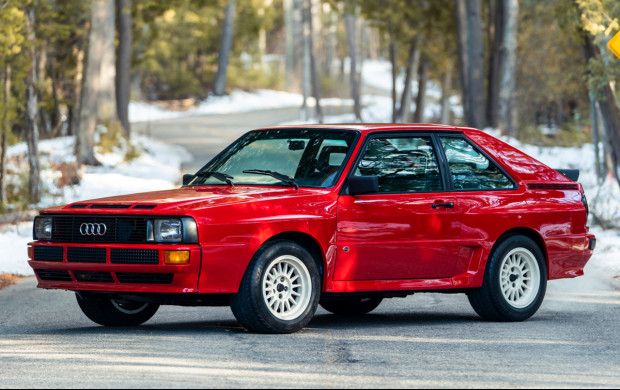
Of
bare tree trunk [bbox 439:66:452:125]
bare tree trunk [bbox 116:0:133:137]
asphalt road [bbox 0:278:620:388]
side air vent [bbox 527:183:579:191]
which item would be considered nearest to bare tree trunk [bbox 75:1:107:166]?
bare tree trunk [bbox 116:0:133:137]

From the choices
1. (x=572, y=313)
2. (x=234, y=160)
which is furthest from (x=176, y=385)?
(x=572, y=313)

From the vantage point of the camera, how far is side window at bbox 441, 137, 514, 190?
997 cm

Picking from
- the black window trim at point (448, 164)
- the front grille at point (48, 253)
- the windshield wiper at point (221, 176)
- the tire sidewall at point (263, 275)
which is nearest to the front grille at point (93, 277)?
the front grille at point (48, 253)

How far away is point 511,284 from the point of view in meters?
10.1

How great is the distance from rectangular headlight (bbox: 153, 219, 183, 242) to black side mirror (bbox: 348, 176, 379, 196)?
146cm

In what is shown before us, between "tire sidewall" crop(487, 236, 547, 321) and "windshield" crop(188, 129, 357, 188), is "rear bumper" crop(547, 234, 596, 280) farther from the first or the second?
"windshield" crop(188, 129, 357, 188)

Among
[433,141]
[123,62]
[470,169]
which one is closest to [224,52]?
[123,62]

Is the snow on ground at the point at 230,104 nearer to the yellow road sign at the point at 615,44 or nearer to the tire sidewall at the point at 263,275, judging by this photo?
the yellow road sign at the point at 615,44

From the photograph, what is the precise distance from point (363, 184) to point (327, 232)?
1.48ft

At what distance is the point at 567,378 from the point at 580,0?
39.3ft

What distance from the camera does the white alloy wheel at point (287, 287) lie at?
28.2 feet

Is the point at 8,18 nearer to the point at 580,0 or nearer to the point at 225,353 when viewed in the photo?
the point at 580,0

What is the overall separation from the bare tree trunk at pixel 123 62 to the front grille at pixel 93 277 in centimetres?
2750

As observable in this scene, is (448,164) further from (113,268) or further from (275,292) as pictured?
(113,268)
